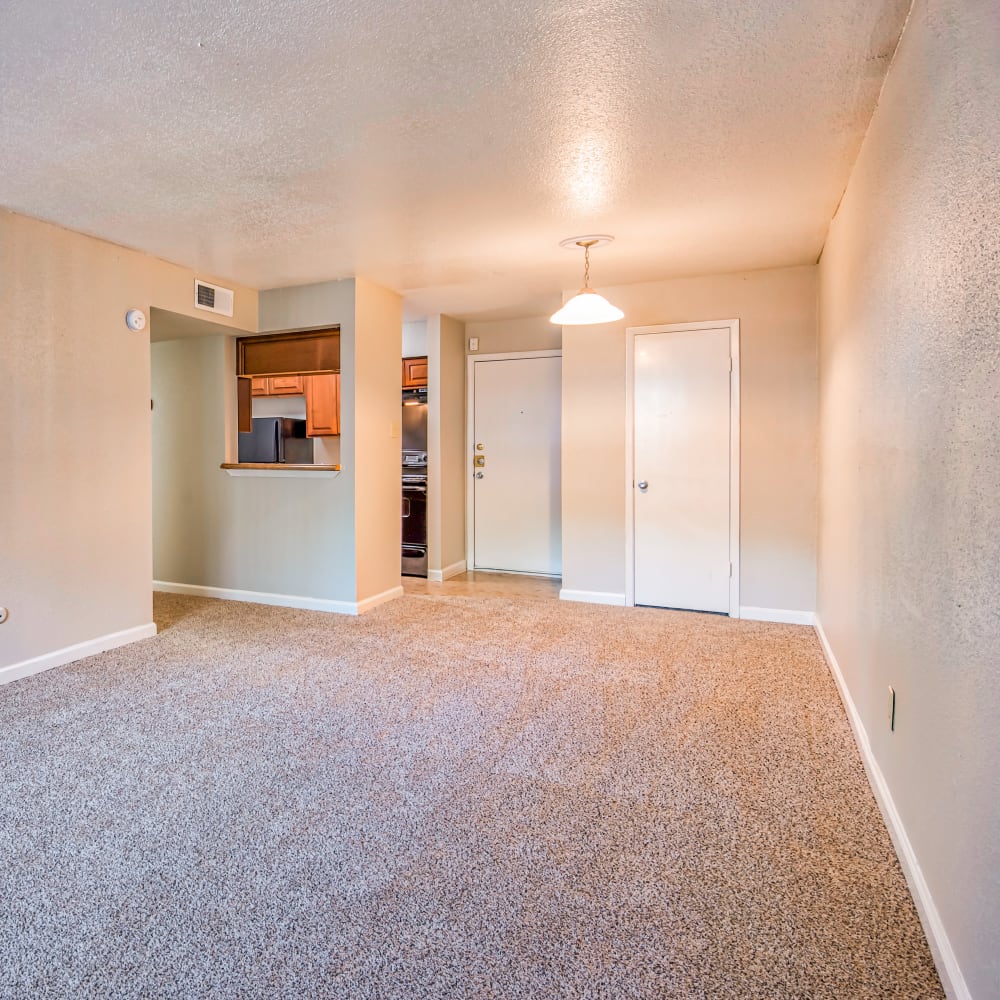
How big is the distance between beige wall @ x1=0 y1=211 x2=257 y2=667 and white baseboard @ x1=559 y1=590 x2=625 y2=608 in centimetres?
274

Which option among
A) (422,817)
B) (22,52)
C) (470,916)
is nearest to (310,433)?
(22,52)

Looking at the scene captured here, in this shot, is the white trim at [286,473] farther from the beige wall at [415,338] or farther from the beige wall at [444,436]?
the beige wall at [415,338]

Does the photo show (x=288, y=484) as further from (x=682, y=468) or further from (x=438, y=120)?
(x=438, y=120)

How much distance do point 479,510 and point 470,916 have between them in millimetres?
4378

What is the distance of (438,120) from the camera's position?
2.20 m

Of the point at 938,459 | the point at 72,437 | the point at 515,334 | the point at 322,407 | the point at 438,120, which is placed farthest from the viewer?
the point at 515,334

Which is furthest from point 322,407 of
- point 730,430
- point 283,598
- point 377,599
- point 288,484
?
point 730,430

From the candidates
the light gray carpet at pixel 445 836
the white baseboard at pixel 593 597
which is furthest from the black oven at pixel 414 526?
the light gray carpet at pixel 445 836

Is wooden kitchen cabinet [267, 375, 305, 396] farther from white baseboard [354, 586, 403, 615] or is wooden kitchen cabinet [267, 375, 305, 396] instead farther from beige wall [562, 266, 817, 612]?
beige wall [562, 266, 817, 612]

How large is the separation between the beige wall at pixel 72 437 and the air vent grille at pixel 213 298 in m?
0.18

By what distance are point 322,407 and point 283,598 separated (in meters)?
1.72

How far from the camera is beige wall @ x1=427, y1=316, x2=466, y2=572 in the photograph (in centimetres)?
536

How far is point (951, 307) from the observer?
4.44 ft

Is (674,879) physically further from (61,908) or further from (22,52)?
(22,52)
